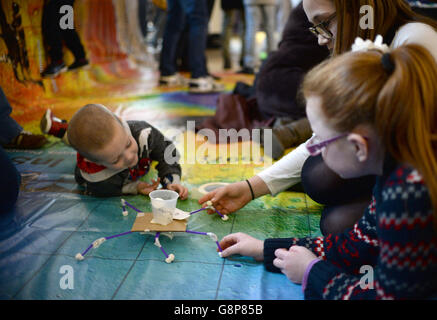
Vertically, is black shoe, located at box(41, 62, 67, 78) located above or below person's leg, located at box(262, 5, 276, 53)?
below

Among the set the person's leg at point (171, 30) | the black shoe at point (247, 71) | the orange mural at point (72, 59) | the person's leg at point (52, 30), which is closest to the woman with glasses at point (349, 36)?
the orange mural at point (72, 59)

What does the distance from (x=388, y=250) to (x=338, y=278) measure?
0.17m

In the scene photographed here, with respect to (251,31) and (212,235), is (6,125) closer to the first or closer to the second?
(212,235)

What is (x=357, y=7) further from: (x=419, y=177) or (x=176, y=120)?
(x=176, y=120)

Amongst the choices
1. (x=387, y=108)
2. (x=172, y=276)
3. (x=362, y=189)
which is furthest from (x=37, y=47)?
(x=387, y=108)

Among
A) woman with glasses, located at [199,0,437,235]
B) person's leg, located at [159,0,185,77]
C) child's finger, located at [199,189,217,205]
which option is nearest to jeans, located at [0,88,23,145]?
child's finger, located at [199,189,217,205]

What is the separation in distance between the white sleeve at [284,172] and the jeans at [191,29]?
1974 mm

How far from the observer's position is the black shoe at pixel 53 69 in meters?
2.51

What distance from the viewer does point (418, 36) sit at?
0.90 m

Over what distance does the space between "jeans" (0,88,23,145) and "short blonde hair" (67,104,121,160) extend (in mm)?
469

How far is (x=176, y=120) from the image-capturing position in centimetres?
229

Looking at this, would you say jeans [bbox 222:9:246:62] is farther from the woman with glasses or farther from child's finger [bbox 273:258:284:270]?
child's finger [bbox 273:258:284:270]

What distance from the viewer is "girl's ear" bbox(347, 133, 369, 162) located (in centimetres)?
64

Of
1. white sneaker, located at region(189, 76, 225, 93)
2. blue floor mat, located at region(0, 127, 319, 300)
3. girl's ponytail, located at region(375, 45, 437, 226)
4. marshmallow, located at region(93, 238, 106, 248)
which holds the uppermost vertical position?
girl's ponytail, located at region(375, 45, 437, 226)
